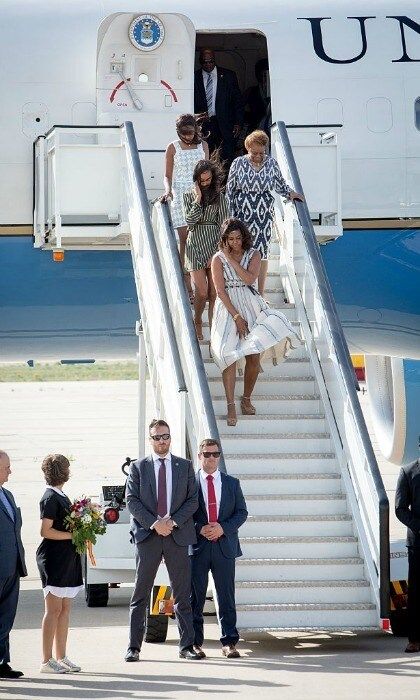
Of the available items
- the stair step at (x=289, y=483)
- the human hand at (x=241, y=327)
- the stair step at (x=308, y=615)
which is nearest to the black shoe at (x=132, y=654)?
the stair step at (x=308, y=615)

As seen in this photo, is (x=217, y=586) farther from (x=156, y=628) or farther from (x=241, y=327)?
(x=241, y=327)

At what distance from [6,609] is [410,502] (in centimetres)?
297

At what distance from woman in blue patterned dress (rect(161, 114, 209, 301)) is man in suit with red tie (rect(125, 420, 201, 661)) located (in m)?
2.78

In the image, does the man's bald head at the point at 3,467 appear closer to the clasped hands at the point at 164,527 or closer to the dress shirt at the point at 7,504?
the dress shirt at the point at 7,504

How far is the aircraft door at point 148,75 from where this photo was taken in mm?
14109

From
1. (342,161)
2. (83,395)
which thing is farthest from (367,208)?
(83,395)

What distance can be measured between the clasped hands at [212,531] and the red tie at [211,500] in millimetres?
77

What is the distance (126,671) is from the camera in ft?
32.3

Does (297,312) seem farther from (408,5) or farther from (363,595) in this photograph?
(408,5)

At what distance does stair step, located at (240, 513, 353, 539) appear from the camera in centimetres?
1099

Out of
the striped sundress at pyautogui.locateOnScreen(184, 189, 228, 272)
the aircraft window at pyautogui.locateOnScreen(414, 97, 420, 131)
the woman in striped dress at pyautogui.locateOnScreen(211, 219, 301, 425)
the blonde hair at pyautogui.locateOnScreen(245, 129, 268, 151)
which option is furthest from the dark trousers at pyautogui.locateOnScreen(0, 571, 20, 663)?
the aircraft window at pyautogui.locateOnScreen(414, 97, 420, 131)

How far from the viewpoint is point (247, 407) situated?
11719 millimetres

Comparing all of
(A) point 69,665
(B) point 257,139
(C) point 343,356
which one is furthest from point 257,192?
(A) point 69,665

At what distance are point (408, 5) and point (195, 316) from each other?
4.41 metres
